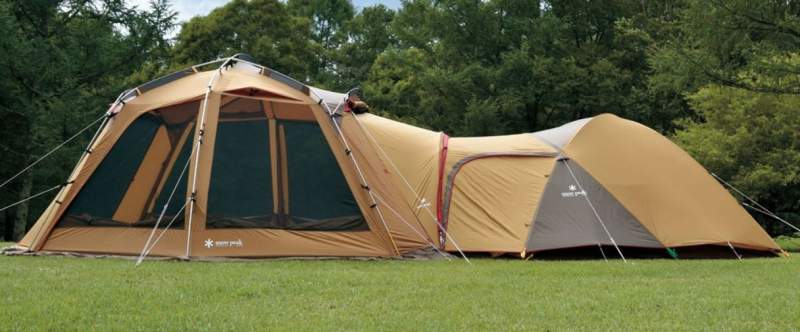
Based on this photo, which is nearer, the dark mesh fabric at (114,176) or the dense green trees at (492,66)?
the dark mesh fabric at (114,176)

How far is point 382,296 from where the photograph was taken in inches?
228

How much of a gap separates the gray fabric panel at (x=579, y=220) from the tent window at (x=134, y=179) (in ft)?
14.6

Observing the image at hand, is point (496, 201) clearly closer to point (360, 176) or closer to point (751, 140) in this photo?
point (360, 176)

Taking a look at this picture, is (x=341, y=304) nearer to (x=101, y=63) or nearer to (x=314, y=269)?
(x=314, y=269)

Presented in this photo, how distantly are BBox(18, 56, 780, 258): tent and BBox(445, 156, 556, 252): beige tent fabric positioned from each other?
2cm

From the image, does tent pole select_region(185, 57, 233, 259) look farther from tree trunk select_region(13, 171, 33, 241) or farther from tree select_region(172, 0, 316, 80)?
tree select_region(172, 0, 316, 80)

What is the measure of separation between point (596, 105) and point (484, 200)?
14.2m

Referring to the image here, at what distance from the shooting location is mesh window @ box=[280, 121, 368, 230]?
339 inches

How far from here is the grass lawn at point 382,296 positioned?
471 centimetres

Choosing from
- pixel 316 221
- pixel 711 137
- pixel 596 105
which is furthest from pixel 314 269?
pixel 596 105

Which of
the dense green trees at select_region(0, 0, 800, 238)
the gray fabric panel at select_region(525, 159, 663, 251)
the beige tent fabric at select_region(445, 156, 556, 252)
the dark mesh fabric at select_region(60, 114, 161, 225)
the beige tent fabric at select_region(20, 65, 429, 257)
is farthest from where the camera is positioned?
the dense green trees at select_region(0, 0, 800, 238)

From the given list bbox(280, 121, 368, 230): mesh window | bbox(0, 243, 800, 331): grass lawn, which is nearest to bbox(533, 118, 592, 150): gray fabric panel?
bbox(0, 243, 800, 331): grass lawn

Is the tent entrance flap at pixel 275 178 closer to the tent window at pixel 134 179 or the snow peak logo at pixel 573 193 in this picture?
the tent window at pixel 134 179

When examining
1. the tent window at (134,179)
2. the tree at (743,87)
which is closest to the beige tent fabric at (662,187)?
the tree at (743,87)
